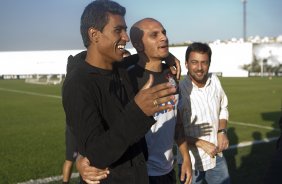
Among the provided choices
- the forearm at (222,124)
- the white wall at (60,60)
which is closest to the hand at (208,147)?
the forearm at (222,124)

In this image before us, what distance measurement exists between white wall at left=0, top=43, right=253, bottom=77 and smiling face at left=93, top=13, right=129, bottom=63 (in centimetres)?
5170

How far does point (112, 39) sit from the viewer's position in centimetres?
224

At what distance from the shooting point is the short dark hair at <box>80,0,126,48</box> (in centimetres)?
224

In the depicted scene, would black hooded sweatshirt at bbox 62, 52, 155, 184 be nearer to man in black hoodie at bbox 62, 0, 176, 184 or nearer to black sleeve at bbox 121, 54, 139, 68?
man in black hoodie at bbox 62, 0, 176, 184

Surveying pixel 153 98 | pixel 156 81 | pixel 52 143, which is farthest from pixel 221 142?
pixel 52 143

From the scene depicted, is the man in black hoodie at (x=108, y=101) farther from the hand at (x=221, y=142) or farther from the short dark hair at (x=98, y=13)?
the hand at (x=221, y=142)

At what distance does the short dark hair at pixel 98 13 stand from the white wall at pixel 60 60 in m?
51.7

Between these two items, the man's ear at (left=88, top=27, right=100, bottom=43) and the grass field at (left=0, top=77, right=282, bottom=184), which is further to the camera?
the grass field at (left=0, top=77, right=282, bottom=184)

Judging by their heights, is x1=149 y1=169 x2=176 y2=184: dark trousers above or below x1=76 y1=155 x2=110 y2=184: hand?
below

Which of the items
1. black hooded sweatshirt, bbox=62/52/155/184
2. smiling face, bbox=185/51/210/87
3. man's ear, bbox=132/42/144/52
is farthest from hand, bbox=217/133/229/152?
black hooded sweatshirt, bbox=62/52/155/184

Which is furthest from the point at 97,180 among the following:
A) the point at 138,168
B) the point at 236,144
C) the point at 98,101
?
the point at 236,144

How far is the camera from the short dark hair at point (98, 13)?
224cm

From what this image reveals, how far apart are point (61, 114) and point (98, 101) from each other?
42.2 ft

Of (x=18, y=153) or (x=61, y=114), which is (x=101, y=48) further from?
(x=61, y=114)
